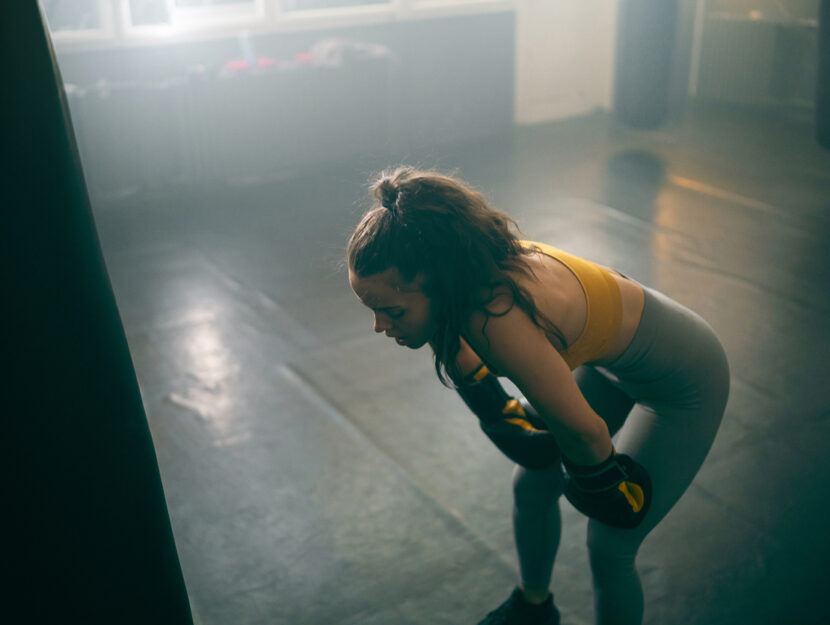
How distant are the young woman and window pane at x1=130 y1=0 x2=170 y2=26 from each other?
5705mm

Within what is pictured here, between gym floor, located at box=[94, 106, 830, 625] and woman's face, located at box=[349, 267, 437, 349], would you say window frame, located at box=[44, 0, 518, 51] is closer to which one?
gym floor, located at box=[94, 106, 830, 625]

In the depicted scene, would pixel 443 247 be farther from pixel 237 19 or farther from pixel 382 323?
pixel 237 19

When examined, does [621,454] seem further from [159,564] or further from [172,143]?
[172,143]

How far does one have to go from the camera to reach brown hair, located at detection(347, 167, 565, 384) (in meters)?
1.39

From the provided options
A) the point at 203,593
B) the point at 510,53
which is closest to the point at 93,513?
the point at 203,593

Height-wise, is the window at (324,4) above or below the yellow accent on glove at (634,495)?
above

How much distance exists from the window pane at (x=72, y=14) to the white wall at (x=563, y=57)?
368 cm

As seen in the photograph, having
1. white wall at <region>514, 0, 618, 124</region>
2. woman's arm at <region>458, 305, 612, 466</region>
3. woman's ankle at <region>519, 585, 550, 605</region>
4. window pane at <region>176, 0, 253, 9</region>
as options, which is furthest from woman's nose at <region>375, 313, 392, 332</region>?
white wall at <region>514, 0, 618, 124</region>

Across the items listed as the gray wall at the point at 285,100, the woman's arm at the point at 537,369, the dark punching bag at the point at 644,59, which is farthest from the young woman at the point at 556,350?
the dark punching bag at the point at 644,59

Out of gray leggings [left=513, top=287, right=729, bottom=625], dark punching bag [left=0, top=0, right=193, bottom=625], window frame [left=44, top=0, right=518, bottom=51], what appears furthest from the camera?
window frame [left=44, top=0, right=518, bottom=51]

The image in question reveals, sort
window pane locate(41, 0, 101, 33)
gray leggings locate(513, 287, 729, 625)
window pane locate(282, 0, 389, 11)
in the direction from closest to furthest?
1. gray leggings locate(513, 287, 729, 625)
2. window pane locate(41, 0, 101, 33)
3. window pane locate(282, 0, 389, 11)

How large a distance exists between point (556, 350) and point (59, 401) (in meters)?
0.82

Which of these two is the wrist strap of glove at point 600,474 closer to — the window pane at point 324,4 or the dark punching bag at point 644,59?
the dark punching bag at point 644,59

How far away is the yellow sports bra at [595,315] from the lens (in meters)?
1.51
